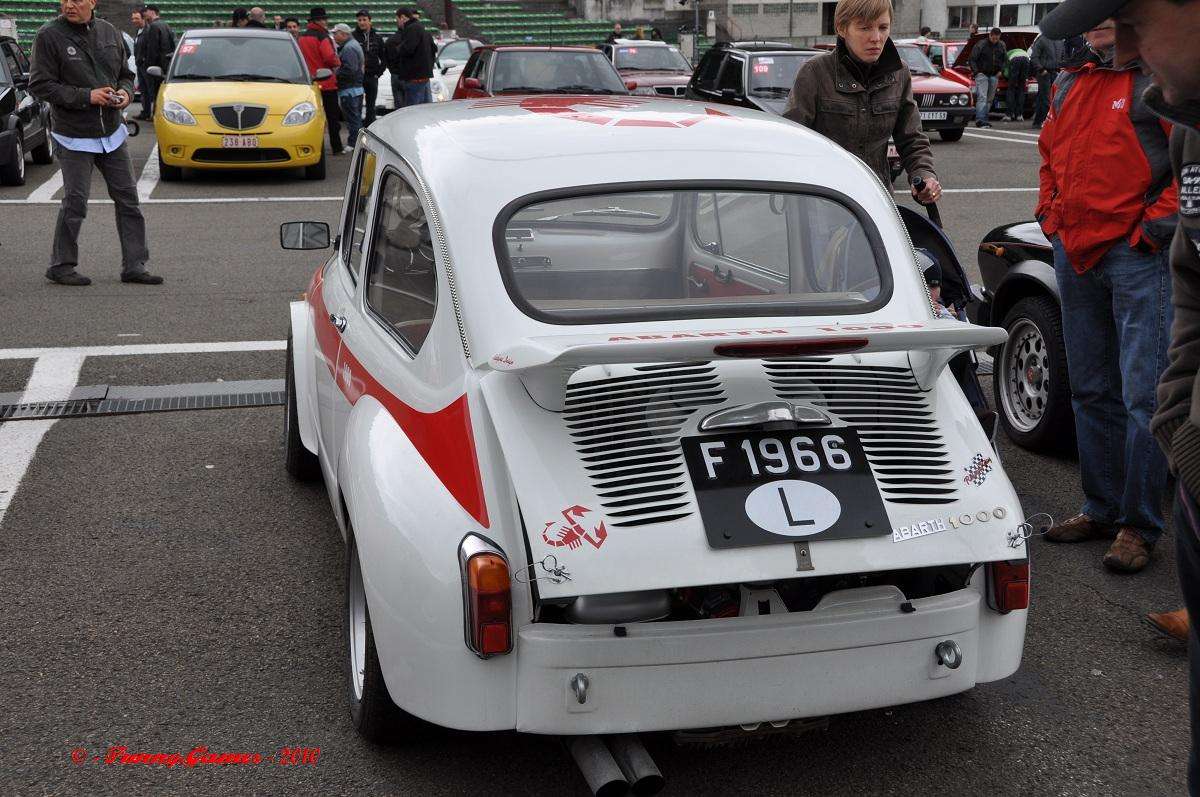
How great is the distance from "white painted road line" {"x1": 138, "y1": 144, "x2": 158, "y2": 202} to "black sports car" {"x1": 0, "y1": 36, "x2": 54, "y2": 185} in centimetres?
106

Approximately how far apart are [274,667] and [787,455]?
1799 millimetres

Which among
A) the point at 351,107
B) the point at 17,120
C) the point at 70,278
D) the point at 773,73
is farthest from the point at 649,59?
the point at 70,278

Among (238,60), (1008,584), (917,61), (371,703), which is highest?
(238,60)

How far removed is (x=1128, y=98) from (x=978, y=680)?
2.14 m

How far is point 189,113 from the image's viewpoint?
14570 millimetres

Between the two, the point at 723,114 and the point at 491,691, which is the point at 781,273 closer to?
the point at 723,114

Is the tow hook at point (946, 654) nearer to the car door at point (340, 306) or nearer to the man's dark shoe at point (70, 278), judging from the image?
the car door at point (340, 306)

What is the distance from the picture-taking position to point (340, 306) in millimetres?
4434

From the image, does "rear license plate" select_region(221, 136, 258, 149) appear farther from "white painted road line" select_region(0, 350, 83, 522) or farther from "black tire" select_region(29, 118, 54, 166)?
"white painted road line" select_region(0, 350, 83, 522)

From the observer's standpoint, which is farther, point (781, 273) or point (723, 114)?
point (723, 114)

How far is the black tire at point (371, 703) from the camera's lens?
329 centimetres

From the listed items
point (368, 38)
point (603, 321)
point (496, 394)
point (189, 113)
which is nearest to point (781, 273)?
point (603, 321)

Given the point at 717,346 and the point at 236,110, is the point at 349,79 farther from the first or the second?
the point at 717,346

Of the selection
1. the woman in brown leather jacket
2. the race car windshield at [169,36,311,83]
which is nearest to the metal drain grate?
the woman in brown leather jacket
